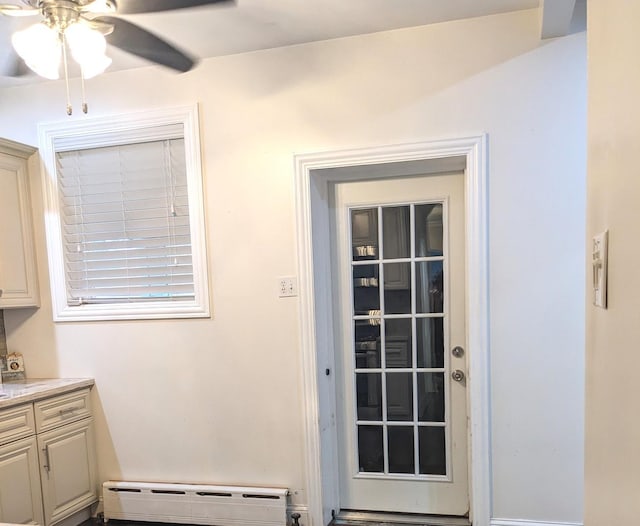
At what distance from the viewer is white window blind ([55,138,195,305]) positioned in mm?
2580

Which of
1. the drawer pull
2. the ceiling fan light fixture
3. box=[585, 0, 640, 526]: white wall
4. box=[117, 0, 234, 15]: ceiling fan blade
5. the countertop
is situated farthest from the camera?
the drawer pull

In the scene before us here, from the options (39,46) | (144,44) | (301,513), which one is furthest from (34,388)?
(144,44)

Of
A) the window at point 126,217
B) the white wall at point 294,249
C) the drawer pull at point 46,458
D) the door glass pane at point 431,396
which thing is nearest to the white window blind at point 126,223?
the window at point 126,217

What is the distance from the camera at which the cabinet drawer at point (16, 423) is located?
7.12 ft

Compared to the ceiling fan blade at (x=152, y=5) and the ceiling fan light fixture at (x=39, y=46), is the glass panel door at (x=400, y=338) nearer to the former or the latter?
the ceiling fan blade at (x=152, y=5)

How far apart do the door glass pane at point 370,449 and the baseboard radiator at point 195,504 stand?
1.61ft

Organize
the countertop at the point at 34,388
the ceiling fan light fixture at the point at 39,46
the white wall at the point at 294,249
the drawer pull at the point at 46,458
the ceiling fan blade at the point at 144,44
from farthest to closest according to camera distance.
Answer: the drawer pull at the point at 46,458 < the countertop at the point at 34,388 < the white wall at the point at 294,249 < the ceiling fan blade at the point at 144,44 < the ceiling fan light fixture at the point at 39,46

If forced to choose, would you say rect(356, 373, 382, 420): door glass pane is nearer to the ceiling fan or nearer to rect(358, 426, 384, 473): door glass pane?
rect(358, 426, 384, 473): door glass pane

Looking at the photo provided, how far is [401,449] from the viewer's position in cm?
255

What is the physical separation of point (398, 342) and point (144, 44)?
6.62 ft

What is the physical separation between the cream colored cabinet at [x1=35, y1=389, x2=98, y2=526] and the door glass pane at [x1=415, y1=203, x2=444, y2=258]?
215 centimetres

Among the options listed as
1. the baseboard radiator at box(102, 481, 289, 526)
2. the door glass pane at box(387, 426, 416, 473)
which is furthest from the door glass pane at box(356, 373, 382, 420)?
the baseboard radiator at box(102, 481, 289, 526)

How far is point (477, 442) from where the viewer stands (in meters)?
2.21

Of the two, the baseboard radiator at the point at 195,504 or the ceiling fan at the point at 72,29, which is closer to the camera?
the ceiling fan at the point at 72,29
